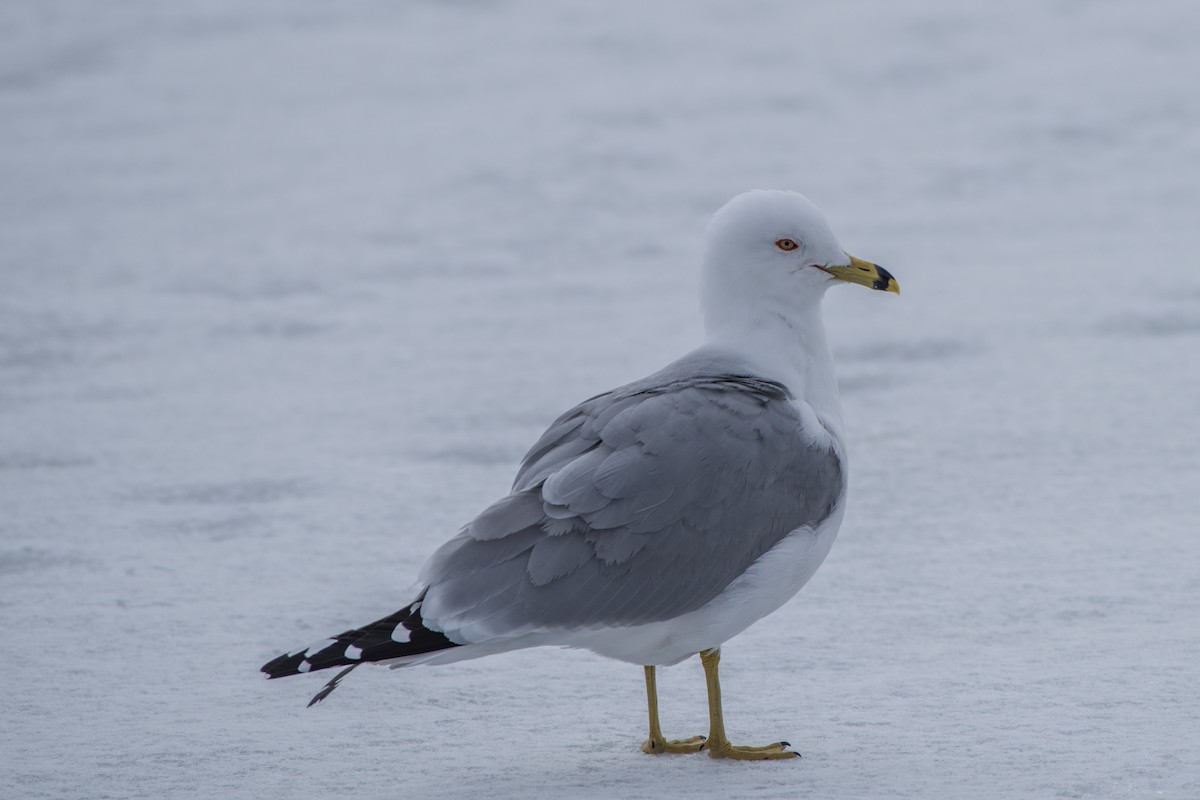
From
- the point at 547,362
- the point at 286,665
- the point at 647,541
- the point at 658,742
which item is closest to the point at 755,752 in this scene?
the point at 658,742

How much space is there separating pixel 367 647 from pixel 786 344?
1313 mm

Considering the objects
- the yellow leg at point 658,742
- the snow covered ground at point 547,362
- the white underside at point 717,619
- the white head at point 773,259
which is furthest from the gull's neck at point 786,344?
the yellow leg at point 658,742

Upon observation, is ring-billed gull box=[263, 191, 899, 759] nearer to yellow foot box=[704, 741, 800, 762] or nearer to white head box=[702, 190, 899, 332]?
yellow foot box=[704, 741, 800, 762]

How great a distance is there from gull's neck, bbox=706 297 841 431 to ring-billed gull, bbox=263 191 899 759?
0.08m

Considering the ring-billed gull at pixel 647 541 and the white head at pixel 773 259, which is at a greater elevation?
the white head at pixel 773 259

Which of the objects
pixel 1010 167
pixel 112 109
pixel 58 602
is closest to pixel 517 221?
pixel 1010 167

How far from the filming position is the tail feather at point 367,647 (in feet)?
9.60

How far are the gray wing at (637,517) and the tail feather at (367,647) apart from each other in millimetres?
39

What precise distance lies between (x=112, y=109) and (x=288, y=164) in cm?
191

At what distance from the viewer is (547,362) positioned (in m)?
6.43

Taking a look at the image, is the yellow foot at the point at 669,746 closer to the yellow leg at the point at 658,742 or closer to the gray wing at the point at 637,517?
the yellow leg at the point at 658,742

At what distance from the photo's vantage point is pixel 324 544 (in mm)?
4645

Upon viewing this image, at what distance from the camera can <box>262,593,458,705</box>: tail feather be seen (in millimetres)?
2926

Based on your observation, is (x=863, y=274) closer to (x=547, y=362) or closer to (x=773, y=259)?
(x=773, y=259)
